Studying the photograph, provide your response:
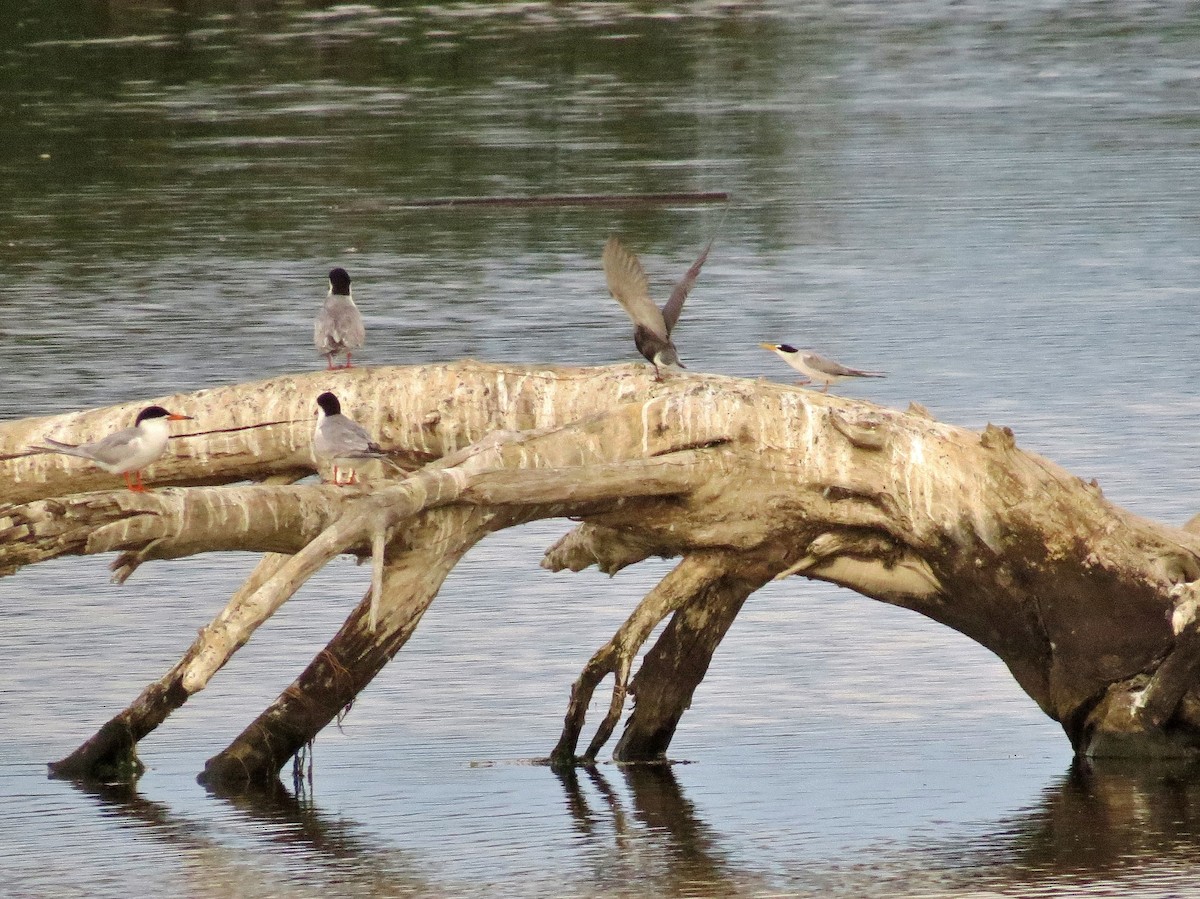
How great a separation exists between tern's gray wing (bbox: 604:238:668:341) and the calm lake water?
168cm

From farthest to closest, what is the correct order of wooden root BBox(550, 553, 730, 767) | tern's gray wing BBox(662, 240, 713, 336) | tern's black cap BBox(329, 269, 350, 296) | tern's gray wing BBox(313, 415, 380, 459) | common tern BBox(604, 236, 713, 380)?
tern's black cap BBox(329, 269, 350, 296) → tern's gray wing BBox(662, 240, 713, 336) → common tern BBox(604, 236, 713, 380) → wooden root BBox(550, 553, 730, 767) → tern's gray wing BBox(313, 415, 380, 459)

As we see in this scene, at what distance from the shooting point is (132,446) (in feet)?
31.8

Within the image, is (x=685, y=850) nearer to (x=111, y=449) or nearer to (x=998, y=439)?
(x=998, y=439)

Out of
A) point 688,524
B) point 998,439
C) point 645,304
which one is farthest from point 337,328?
point 998,439

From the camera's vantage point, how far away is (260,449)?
10.4 m

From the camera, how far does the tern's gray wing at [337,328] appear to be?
11.8 m

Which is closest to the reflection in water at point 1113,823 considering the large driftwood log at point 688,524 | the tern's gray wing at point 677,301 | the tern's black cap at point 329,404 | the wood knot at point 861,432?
the large driftwood log at point 688,524

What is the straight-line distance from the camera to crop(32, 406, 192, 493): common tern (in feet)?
31.7

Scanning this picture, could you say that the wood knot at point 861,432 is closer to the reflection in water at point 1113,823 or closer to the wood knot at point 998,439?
the wood knot at point 998,439

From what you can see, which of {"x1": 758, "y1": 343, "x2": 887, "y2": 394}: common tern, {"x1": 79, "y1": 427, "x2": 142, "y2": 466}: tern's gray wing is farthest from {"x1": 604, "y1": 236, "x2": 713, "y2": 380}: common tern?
{"x1": 79, "y1": 427, "x2": 142, "y2": 466}: tern's gray wing

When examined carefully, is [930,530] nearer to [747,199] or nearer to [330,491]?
[330,491]

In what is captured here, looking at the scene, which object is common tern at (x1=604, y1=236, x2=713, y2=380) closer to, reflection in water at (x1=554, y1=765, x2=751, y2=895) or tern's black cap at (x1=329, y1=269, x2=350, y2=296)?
reflection in water at (x1=554, y1=765, x2=751, y2=895)

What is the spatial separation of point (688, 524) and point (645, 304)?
1167mm

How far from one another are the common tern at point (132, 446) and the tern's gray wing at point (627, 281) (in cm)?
205
